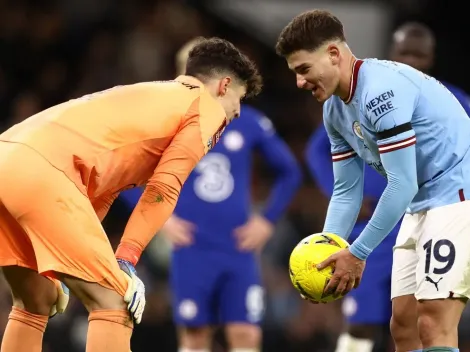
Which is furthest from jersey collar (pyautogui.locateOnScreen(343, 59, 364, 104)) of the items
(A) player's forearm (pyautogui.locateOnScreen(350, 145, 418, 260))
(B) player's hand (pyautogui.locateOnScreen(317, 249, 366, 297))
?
(B) player's hand (pyautogui.locateOnScreen(317, 249, 366, 297))

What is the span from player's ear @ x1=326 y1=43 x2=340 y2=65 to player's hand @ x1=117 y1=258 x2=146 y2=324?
53.5 inches

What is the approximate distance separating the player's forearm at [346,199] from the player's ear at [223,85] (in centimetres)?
75

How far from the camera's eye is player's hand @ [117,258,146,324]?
4.83 meters

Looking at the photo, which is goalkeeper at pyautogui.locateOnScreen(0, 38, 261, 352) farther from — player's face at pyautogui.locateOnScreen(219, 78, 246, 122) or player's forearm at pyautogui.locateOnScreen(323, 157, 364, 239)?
player's forearm at pyautogui.locateOnScreen(323, 157, 364, 239)

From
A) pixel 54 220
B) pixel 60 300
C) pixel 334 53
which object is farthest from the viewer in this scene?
pixel 60 300

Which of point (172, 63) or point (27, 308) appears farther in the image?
point (172, 63)

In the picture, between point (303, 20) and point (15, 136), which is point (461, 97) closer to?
point (303, 20)

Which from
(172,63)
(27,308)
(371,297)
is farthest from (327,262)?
(172,63)

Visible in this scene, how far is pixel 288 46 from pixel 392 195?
877 mm

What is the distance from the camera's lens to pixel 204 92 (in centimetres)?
524

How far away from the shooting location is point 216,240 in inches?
304

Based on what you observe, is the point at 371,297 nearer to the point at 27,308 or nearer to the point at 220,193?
the point at 220,193

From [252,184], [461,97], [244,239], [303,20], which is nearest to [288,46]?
[303,20]

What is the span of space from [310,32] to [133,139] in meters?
0.97
